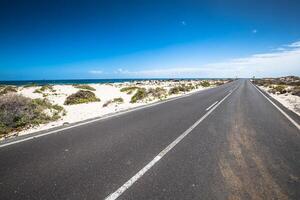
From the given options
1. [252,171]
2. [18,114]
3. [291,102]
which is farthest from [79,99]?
Answer: [291,102]

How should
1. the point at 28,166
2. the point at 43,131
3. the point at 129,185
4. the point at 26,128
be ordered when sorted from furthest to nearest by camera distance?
the point at 26,128, the point at 43,131, the point at 28,166, the point at 129,185

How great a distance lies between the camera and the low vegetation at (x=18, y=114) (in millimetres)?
8218

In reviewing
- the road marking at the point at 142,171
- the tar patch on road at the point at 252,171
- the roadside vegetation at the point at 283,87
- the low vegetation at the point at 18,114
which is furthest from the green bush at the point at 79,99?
the roadside vegetation at the point at 283,87

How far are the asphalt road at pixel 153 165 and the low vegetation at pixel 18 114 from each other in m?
2.40

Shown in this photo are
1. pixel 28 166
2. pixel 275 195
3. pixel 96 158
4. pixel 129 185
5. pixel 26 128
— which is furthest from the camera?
pixel 26 128

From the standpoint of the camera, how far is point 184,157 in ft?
16.5

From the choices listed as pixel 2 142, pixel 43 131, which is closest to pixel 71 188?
pixel 2 142

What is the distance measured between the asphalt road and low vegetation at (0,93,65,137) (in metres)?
2.40

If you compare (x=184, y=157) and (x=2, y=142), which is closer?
(x=184, y=157)

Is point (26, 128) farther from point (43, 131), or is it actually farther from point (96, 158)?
point (96, 158)

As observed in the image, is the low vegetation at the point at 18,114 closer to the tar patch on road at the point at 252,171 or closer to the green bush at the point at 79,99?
the green bush at the point at 79,99

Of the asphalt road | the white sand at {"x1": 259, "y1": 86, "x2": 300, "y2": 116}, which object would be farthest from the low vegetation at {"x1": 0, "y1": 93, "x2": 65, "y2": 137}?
the white sand at {"x1": 259, "y1": 86, "x2": 300, "y2": 116}

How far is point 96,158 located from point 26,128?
4.65 meters

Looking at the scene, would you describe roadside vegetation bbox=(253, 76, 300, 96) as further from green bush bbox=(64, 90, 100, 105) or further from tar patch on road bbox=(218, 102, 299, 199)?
tar patch on road bbox=(218, 102, 299, 199)
